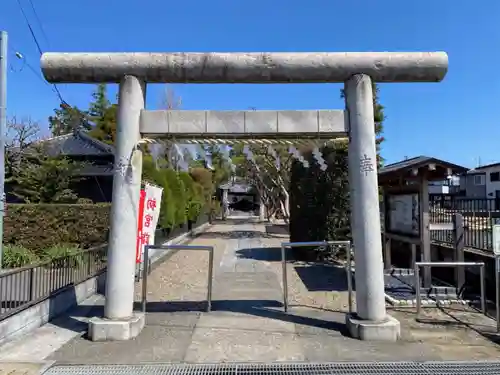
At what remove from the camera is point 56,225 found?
48.0ft

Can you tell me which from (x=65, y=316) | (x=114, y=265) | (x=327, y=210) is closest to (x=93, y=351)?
(x=114, y=265)

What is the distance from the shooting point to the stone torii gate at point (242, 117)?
629cm

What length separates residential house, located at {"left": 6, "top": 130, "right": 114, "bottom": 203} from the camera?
64.6 ft

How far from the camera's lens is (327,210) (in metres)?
13.7

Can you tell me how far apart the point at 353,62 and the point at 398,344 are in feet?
14.2

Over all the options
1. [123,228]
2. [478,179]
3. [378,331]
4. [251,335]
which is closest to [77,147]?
[123,228]

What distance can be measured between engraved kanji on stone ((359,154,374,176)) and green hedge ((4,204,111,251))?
1099cm

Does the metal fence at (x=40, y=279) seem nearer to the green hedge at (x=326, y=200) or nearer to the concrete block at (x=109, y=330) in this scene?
the concrete block at (x=109, y=330)

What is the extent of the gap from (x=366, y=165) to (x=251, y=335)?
315 cm

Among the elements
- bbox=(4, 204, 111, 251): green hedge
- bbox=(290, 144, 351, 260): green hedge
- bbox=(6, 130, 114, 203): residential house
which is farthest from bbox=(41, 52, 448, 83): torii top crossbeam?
bbox=(6, 130, 114, 203): residential house

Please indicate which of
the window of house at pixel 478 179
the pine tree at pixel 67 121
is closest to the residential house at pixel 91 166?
the pine tree at pixel 67 121

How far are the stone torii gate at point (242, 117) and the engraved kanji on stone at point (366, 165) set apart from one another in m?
0.02

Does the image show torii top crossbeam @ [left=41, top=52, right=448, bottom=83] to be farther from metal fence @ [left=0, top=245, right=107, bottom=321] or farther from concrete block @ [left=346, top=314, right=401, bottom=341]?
concrete block @ [left=346, top=314, right=401, bottom=341]

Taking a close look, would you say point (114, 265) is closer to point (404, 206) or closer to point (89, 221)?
point (404, 206)
